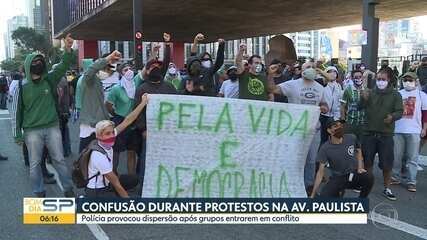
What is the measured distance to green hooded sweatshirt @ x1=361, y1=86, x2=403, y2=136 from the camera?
285 inches

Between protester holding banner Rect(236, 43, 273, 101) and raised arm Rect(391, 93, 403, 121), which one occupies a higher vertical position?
protester holding banner Rect(236, 43, 273, 101)

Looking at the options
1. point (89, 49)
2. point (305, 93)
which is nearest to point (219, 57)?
point (305, 93)

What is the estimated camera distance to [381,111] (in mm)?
7277

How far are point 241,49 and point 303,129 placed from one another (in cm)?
157

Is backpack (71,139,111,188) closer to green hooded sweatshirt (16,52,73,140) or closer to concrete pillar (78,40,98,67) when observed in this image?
green hooded sweatshirt (16,52,73,140)

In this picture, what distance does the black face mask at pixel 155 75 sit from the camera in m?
6.54

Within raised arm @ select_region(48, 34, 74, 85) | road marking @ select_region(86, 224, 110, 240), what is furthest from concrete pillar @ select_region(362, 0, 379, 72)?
road marking @ select_region(86, 224, 110, 240)

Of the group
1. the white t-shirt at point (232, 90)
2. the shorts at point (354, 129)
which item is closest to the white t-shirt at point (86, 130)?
the white t-shirt at point (232, 90)

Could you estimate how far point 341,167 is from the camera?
609cm

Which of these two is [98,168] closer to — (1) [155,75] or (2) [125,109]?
(1) [155,75]

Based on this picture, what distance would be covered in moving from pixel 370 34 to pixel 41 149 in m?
11.8

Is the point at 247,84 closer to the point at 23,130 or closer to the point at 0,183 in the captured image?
the point at 23,130

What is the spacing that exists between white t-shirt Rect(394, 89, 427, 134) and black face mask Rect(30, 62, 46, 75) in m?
4.75

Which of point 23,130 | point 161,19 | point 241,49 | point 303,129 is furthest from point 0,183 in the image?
point 161,19
